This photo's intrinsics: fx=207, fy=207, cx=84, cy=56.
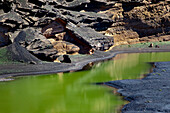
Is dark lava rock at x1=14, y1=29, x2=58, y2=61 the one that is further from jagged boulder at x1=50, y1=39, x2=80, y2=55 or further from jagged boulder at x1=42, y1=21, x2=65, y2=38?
jagged boulder at x1=50, y1=39, x2=80, y2=55

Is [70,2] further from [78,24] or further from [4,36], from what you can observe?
[4,36]

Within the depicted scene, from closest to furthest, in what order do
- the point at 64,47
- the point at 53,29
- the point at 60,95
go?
the point at 60,95 → the point at 64,47 → the point at 53,29

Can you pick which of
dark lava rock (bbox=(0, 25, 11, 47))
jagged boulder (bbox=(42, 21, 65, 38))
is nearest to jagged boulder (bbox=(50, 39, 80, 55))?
jagged boulder (bbox=(42, 21, 65, 38))

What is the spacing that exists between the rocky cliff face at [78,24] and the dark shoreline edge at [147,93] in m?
20.8

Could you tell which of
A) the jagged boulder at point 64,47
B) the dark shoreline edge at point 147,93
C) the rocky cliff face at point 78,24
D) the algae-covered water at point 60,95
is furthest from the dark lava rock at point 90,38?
the dark shoreline edge at point 147,93

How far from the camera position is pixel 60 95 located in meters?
23.7

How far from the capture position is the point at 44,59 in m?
41.1

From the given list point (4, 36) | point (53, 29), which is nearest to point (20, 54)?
point (4, 36)

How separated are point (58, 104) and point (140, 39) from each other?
5497cm

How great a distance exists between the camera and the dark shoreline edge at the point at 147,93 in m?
17.1

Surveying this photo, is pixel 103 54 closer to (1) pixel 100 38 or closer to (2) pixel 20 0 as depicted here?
(1) pixel 100 38

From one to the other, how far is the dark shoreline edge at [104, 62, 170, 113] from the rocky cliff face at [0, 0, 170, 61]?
20.8 metres

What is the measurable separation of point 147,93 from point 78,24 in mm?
37723

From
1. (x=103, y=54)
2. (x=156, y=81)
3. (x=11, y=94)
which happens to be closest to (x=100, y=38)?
(x=103, y=54)
